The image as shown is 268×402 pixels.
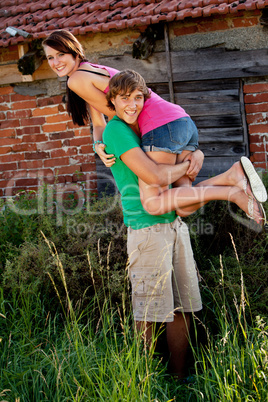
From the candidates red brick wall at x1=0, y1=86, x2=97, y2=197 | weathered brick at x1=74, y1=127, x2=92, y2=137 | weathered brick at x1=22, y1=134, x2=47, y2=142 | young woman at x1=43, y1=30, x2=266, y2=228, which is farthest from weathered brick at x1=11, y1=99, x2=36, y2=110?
young woman at x1=43, y1=30, x2=266, y2=228

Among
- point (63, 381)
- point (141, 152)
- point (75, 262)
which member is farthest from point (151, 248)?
point (75, 262)

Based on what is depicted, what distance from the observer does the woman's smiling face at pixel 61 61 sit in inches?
125

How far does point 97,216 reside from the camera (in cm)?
453

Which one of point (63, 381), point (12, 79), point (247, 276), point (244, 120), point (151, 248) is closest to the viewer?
point (63, 381)

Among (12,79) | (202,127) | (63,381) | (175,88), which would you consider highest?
(12,79)

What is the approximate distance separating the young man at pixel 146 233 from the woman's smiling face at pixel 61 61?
60 centimetres

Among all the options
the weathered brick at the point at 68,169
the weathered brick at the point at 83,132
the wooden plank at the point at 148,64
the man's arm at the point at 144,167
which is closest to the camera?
the man's arm at the point at 144,167

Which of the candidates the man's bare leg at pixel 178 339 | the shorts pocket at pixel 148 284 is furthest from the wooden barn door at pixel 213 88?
the shorts pocket at pixel 148 284

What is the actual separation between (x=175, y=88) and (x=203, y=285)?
126 inches

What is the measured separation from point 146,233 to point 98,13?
442 cm

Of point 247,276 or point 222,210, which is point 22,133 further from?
point 247,276

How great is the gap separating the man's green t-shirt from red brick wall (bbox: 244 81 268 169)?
3194 mm

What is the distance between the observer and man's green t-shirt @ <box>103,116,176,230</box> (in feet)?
8.97

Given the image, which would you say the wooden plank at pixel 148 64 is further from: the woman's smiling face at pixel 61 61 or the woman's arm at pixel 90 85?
the woman's arm at pixel 90 85
